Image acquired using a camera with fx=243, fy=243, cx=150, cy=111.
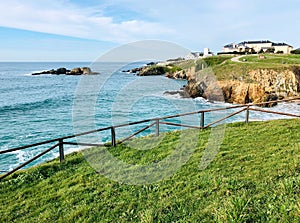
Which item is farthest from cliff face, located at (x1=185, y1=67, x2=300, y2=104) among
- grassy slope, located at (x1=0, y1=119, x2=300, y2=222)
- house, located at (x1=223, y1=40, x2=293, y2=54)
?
house, located at (x1=223, y1=40, x2=293, y2=54)

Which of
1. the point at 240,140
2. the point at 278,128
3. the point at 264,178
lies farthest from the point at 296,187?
the point at 278,128

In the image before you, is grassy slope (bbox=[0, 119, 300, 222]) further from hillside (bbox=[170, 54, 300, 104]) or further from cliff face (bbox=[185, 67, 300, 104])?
hillside (bbox=[170, 54, 300, 104])

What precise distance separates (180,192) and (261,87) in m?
31.2

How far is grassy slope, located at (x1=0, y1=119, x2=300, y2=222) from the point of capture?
13.6 ft

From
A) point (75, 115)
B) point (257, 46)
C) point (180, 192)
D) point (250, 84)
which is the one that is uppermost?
point (257, 46)

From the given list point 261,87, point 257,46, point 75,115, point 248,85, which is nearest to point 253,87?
point 248,85

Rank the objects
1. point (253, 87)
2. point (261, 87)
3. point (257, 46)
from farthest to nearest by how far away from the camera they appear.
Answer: point (257, 46) < point (261, 87) < point (253, 87)

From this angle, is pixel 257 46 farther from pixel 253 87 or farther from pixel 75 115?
pixel 75 115

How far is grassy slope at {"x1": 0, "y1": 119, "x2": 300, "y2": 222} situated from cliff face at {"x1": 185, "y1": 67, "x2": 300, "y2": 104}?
82.4 feet

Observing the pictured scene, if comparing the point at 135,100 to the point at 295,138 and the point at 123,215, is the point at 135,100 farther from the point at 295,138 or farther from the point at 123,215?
the point at 123,215

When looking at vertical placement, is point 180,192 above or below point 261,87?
below

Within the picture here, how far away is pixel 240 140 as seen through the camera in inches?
348

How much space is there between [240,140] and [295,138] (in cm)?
182

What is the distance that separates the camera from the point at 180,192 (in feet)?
17.4
